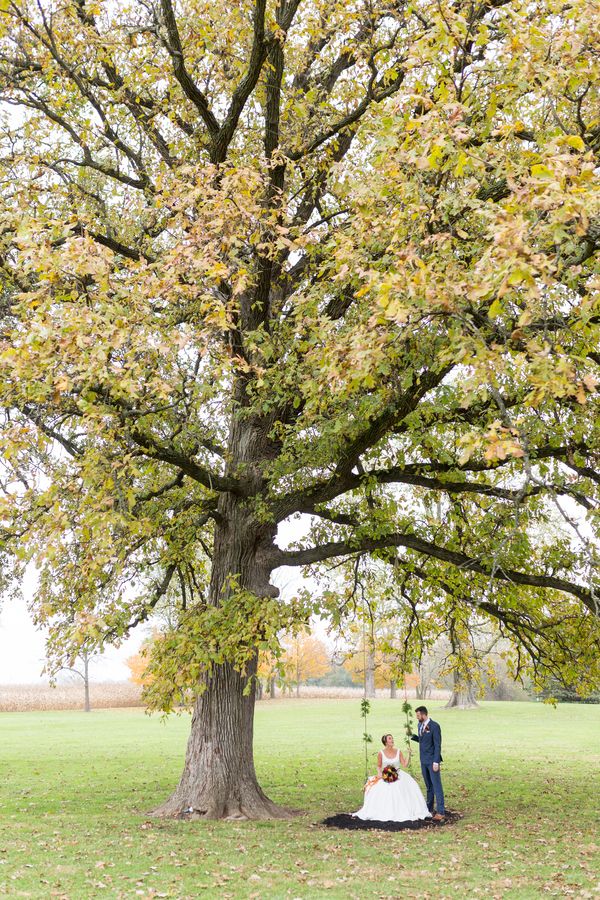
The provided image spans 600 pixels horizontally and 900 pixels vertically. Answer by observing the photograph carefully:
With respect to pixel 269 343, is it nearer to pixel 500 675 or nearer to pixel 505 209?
pixel 505 209

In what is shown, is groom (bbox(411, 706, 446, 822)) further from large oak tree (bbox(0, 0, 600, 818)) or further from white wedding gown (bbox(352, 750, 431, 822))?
large oak tree (bbox(0, 0, 600, 818))

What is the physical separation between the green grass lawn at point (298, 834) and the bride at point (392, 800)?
25.6 inches

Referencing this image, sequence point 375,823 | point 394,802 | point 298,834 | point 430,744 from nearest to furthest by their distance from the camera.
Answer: point 298,834, point 375,823, point 394,802, point 430,744

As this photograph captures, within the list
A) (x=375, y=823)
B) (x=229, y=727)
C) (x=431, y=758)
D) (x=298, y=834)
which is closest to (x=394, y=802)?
(x=375, y=823)

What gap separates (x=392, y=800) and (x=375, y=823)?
47cm

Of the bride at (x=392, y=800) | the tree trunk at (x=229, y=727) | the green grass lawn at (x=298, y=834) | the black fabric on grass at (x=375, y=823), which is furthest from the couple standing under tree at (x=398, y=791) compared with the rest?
the tree trunk at (x=229, y=727)

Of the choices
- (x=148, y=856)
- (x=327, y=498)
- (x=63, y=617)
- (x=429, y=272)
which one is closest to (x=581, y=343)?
(x=429, y=272)

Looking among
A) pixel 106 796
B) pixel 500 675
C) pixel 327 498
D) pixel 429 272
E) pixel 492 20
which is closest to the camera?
pixel 429 272

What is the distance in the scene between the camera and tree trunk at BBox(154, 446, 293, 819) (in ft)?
40.0

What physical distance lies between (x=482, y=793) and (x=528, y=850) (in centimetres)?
582

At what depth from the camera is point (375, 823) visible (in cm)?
1207

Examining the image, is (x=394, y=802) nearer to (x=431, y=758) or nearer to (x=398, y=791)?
(x=398, y=791)

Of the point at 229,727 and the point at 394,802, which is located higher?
the point at 229,727

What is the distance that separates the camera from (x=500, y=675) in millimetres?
59031
